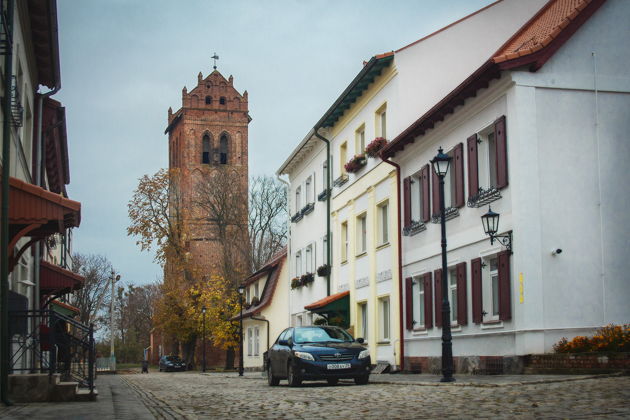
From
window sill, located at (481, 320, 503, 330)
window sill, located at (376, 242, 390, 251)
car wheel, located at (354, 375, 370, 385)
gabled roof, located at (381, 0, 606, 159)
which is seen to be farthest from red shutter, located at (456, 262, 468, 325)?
window sill, located at (376, 242, 390, 251)

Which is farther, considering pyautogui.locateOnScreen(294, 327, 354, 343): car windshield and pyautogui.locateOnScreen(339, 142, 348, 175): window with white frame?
pyautogui.locateOnScreen(339, 142, 348, 175): window with white frame

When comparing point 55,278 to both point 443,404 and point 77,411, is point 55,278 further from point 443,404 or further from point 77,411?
point 443,404

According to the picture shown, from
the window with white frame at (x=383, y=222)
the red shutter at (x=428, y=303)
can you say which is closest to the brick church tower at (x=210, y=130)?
the window with white frame at (x=383, y=222)

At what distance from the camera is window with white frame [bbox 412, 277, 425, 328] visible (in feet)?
83.3

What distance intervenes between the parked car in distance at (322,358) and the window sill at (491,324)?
2.72 metres

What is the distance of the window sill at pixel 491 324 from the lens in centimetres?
1970

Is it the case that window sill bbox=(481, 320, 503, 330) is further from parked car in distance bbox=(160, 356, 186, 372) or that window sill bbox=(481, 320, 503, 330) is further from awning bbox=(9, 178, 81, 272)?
parked car in distance bbox=(160, 356, 186, 372)

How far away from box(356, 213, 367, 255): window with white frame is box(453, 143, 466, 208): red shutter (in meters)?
9.04

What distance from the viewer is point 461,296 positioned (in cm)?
2192

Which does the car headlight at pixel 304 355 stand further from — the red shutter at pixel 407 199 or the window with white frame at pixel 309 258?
the window with white frame at pixel 309 258

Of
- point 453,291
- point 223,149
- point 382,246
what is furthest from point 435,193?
point 223,149

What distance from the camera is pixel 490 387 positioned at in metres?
14.9

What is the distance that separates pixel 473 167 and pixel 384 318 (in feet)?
29.3

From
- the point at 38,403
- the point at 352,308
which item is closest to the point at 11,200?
the point at 38,403
